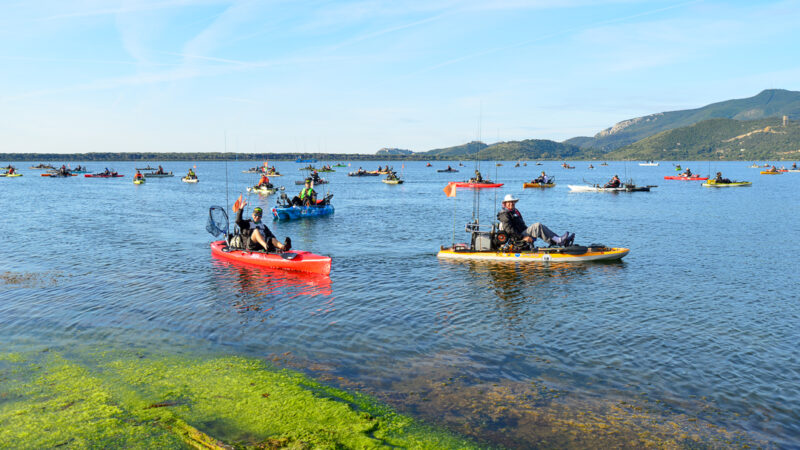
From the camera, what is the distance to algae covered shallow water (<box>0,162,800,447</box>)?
962 centimetres

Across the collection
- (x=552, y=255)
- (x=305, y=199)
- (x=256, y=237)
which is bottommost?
(x=552, y=255)

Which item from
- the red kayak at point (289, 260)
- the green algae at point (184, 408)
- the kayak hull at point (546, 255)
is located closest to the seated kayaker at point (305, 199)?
the red kayak at point (289, 260)

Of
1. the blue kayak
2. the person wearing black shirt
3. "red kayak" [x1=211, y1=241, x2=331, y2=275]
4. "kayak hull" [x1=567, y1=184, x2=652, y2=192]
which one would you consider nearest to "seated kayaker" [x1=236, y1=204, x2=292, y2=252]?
the person wearing black shirt

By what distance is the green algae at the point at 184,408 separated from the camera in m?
8.34

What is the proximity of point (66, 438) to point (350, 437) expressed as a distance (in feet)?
15.3

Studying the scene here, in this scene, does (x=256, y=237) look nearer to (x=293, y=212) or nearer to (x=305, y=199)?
(x=293, y=212)

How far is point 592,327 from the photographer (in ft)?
48.0

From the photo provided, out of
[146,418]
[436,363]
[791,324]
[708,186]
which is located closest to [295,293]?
[436,363]

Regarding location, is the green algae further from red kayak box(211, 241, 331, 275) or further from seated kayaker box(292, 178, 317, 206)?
seated kayaker box(292, 178, 317, 206)

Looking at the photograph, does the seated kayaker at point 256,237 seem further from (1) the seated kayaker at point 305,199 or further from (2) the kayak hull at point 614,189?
(2) the kayak hull at point 614,189

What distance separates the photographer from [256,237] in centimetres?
2230

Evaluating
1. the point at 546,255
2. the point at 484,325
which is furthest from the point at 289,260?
the point at 546,255

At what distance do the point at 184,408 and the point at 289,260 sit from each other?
39.1 ft

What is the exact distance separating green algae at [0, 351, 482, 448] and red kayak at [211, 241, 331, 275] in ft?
29.1
